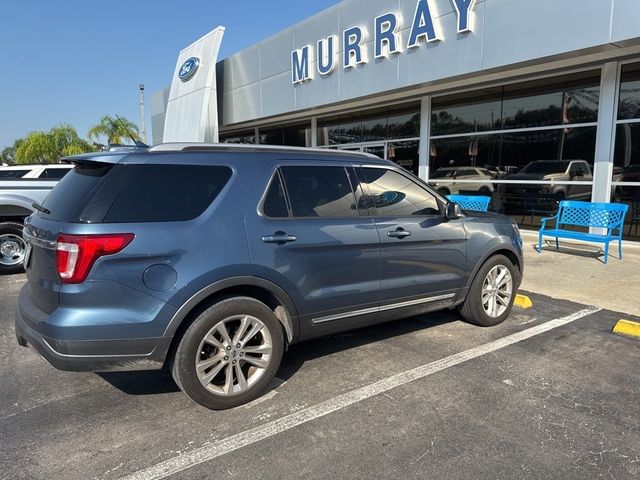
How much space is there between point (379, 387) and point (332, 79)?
1095cm

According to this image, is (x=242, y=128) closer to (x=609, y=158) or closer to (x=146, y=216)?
(x=609, y=158)

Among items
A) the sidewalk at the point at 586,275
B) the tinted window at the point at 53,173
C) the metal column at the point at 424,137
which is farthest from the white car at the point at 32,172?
the metal column at the point at 424,137

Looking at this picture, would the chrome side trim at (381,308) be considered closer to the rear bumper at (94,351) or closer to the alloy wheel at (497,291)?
the alloy wheel at (497,291)

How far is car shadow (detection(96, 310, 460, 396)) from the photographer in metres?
3.57

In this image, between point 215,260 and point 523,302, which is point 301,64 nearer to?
point 523,302

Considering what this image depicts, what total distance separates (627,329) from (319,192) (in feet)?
11.3

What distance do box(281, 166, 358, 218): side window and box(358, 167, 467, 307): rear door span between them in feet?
0.72

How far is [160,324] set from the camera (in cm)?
289

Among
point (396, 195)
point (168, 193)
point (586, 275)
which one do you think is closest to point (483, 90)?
point (586, 275)

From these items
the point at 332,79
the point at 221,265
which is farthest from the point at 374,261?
the point at 332,79

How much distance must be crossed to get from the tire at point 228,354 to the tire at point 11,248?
6.22m

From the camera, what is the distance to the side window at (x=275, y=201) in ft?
11.0

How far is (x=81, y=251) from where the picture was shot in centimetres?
275

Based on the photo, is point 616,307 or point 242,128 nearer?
point 616,307
